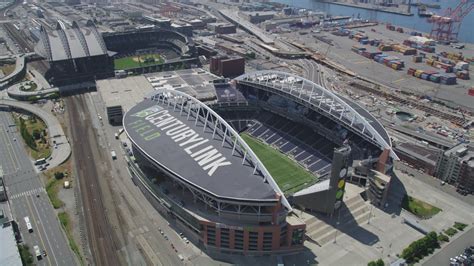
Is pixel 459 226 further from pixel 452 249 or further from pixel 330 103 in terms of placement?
pixel 330 103

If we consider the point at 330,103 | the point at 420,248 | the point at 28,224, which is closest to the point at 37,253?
the point at 28,224

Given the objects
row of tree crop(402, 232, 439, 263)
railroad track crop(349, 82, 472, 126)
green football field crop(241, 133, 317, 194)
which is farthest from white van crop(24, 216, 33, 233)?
railroad track crop(349, 82, 472, 126)

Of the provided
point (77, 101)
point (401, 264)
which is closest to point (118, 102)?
point (77, 101)

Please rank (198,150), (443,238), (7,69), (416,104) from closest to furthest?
(443,238), (198,150), (416,104), (7,69)

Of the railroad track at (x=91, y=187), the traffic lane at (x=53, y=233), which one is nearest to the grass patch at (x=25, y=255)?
the traffic lane at (x=53, y=233)

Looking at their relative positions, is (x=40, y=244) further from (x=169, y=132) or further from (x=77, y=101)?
(x=77, y=101)

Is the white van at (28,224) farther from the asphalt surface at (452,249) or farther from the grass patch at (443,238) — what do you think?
the grass patch at (443,238)

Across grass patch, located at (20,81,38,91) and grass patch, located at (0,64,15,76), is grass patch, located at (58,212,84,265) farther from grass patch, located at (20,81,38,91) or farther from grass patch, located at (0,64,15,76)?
grass patch, located at (0,64,15,76)
